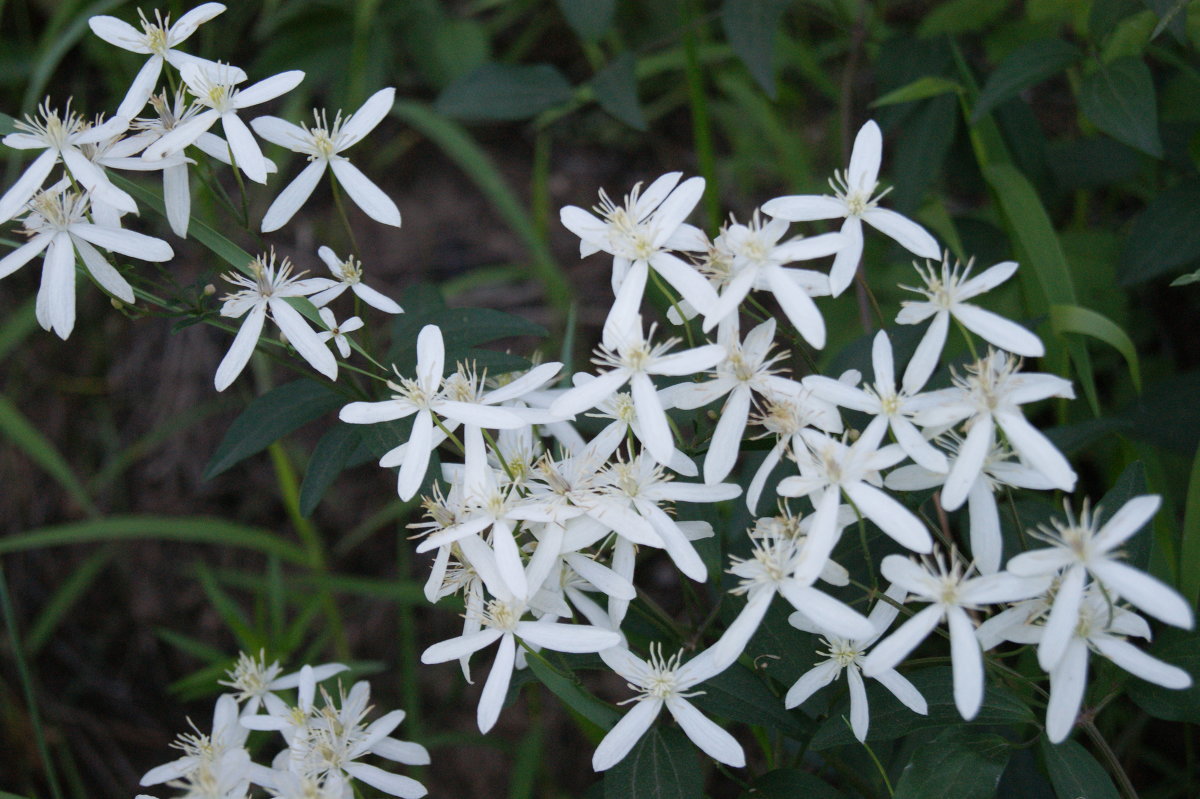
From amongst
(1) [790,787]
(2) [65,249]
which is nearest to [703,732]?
(1) [790,787]

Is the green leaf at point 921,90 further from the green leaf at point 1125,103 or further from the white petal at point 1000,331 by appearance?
the white petal at point 1000,331

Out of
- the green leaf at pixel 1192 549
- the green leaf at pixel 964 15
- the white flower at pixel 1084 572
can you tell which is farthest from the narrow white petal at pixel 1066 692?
the green leaf at pixel 964 15

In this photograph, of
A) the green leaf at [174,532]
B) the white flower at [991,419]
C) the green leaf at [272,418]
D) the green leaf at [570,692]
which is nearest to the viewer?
the white flower at [991,419]

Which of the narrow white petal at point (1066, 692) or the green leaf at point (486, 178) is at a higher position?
the green leaf at point (486, 178)

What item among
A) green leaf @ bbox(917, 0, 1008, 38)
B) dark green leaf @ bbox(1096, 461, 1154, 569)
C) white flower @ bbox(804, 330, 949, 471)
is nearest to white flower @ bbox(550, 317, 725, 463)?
white flower @ bbox(804, 330, 949, 471)

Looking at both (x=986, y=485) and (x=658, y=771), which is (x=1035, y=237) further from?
(x=658, y=771)

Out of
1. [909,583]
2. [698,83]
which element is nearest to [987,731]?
[909,583]

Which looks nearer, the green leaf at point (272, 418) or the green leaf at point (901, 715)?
the green leaf at point (901, 715)

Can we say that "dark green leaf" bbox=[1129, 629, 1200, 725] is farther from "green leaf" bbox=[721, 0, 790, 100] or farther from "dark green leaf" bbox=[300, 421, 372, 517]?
"green leaf" bbox=[721, 0, 790, 100]
